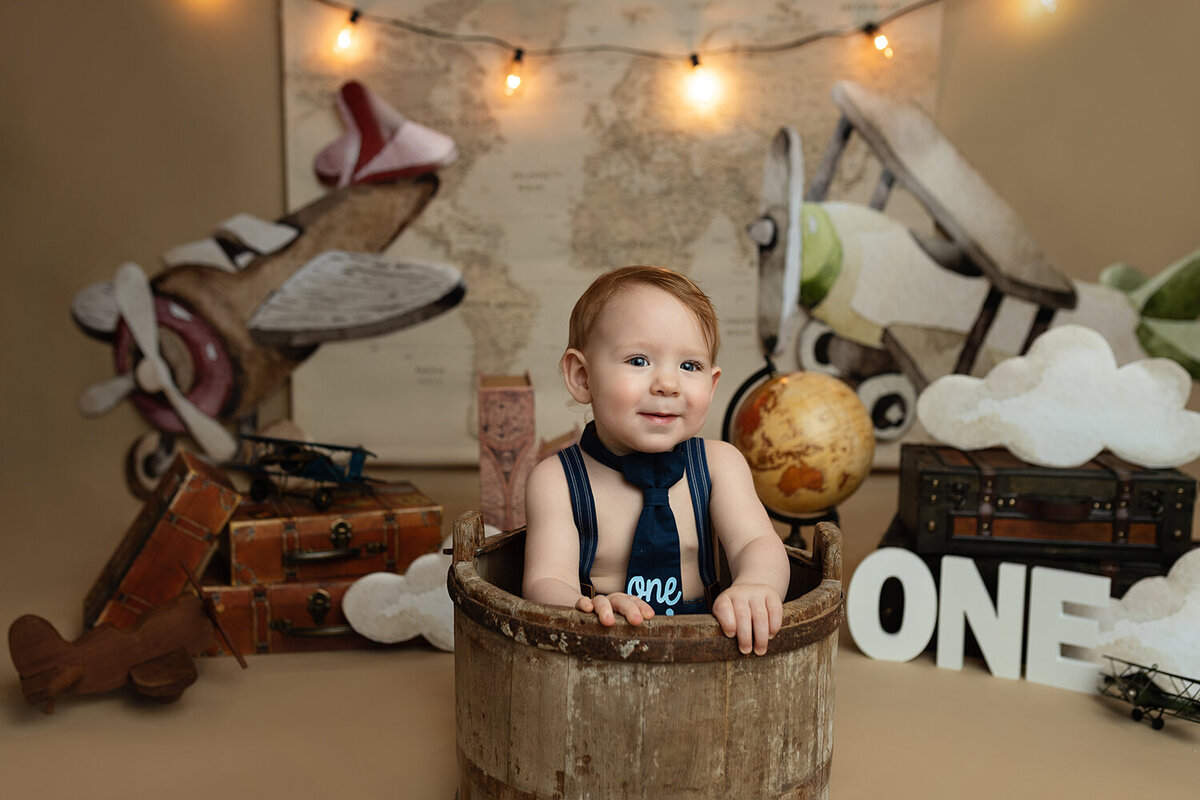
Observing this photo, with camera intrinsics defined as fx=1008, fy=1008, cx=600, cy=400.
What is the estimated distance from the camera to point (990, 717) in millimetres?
2475

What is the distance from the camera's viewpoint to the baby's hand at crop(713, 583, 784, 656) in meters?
1.36

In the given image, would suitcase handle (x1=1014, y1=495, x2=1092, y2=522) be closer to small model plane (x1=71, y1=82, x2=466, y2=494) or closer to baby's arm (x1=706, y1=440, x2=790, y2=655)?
baby's arm (x1=706, y1=440, x2=790, y2=655)

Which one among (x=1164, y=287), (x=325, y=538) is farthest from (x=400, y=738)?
(x=1164, y=287)

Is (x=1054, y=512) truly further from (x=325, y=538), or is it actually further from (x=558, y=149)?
(x=558, y=149)

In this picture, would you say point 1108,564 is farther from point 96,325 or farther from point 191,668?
point 96,325

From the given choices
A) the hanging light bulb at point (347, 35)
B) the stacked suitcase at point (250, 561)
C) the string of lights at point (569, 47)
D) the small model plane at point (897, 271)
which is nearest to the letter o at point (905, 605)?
the stacked suitcase at point (250, 561)

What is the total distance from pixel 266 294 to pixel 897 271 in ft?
9.35

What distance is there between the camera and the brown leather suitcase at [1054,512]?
8.87ft

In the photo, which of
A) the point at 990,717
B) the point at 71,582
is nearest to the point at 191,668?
the point at 71,582

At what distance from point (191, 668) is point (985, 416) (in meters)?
2.24

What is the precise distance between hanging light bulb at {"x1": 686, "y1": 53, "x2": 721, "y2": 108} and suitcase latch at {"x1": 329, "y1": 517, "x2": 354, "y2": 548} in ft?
8.62

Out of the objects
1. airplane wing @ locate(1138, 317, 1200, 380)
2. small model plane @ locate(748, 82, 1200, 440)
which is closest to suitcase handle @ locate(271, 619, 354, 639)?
small model plane @ locate(748, 82, 1200, 440)

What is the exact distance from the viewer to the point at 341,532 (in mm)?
2869

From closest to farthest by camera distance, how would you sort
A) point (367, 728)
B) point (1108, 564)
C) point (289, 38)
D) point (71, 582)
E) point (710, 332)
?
1. point (710, 332)
2. point (367, 728)
3. point (1108, 564)
4. point (71, 582)
5. point (289, 38)
